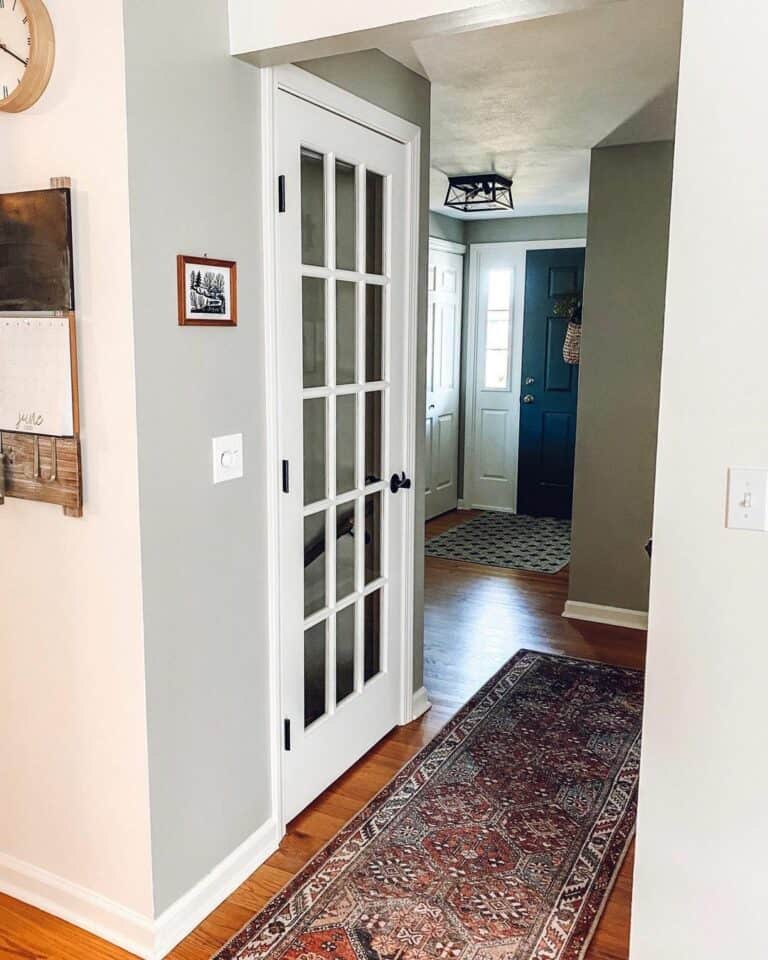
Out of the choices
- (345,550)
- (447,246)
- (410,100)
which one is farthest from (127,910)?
(447,246)

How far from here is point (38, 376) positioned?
1930 millimetres

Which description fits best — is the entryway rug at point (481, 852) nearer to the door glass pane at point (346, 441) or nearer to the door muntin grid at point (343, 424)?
the door muntin grid at point (343, 424)

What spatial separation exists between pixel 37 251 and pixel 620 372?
2.99m

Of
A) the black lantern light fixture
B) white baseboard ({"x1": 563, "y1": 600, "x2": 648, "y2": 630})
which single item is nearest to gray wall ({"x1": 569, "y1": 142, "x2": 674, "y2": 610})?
white baseboard ({"x1": 563, "y1": 600, "x2": 648, "y2": 630})

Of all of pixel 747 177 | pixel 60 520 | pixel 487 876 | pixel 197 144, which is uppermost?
pixel 197 144

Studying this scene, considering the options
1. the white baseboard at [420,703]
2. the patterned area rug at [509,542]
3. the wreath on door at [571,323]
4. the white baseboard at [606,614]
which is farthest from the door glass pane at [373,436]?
the wreath on door at [571,323]

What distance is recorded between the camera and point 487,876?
229cm

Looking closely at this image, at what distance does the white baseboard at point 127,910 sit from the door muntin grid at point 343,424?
0.48 m

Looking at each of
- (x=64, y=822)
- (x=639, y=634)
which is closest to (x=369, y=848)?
(x=64, y=822)

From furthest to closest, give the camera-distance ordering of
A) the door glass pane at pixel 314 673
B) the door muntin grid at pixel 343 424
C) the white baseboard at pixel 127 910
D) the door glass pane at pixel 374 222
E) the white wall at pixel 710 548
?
the door glass pane at pixel 374 222
the door glass pane at pixel 314 673
the door muntin grid at pixel 343 424
the white baseboard at pixel 127 910
the white wall at pixel 710 548

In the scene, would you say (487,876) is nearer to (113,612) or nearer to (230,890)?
(230,890)

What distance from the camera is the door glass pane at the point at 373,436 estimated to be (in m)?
2.82

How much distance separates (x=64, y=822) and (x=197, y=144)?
166cm

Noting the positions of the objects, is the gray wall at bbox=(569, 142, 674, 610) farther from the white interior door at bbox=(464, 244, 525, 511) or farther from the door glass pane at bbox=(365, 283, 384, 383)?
the white interior door at bbox=(464, 244, 525, 511)
